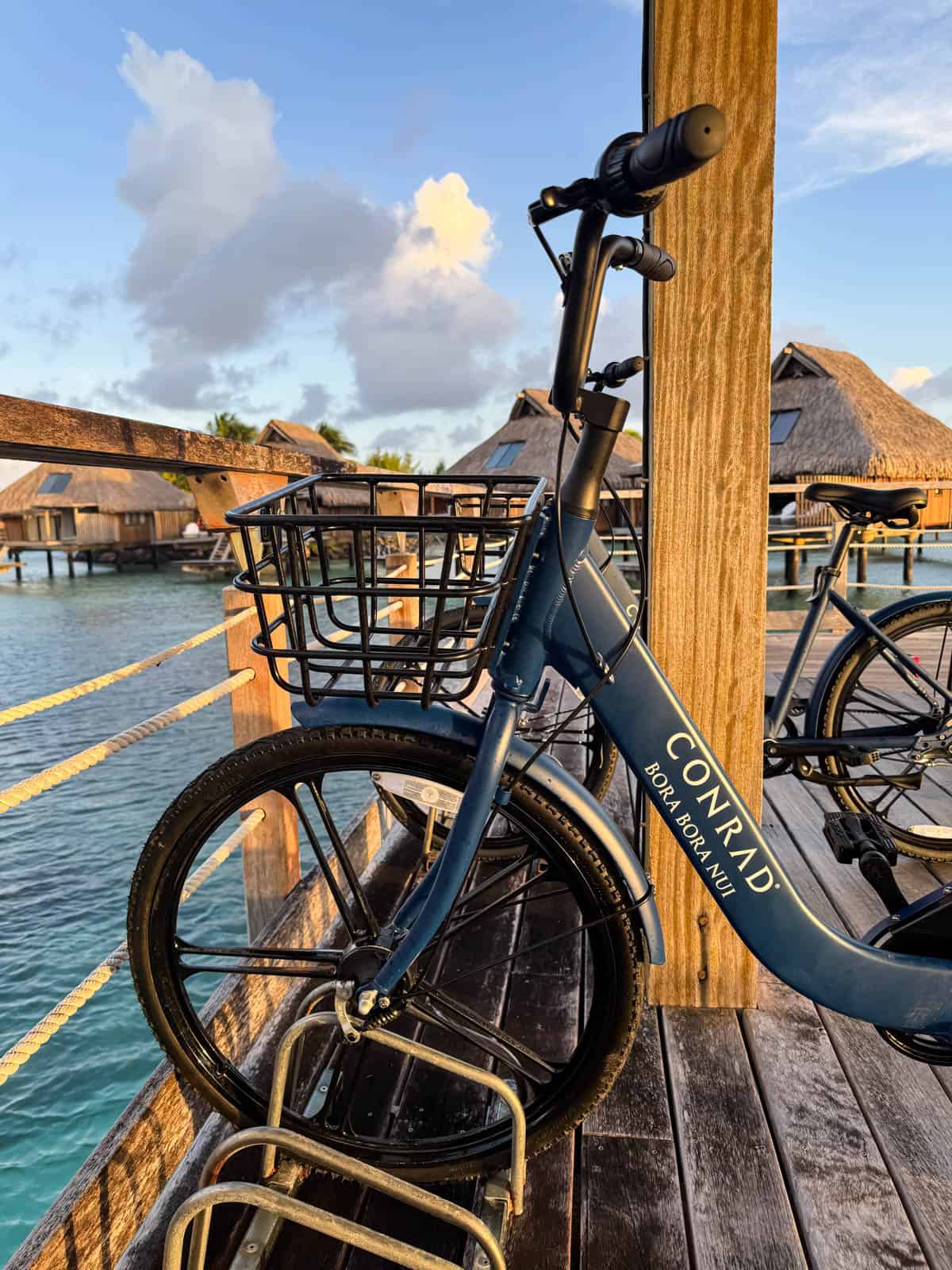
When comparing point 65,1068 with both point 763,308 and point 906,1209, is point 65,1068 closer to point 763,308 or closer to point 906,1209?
point 906,1209

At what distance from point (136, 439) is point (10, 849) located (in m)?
5.89

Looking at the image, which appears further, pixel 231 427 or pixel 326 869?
pixel 231 427

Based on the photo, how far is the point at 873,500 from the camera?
2098 millimetres

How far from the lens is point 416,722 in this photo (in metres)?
1.13

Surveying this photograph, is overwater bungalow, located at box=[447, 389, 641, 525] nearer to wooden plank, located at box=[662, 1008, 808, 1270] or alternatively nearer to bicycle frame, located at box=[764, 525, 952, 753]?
bicycle frame, located at box=[764, 525, 952, 753]

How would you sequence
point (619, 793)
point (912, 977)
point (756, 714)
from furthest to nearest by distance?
1. point (619, 793)
2. point (756, 714)
3. point (912, 977)

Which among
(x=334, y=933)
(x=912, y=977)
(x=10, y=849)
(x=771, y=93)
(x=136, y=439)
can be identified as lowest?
(x=10, y=849)

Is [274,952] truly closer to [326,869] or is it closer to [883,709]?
[326,869]

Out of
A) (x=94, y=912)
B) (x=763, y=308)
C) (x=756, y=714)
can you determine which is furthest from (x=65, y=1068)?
(x=763, y=308)

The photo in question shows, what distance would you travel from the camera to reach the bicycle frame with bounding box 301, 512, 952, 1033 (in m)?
1.09

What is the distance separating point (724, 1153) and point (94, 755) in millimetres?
1117

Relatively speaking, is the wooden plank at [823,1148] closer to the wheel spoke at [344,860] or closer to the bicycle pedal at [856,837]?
the bicycle pedal at [856,837]

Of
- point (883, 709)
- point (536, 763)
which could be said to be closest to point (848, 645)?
point (883, 709)

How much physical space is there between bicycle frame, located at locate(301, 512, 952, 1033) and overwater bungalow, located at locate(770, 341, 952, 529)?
1660 cm
